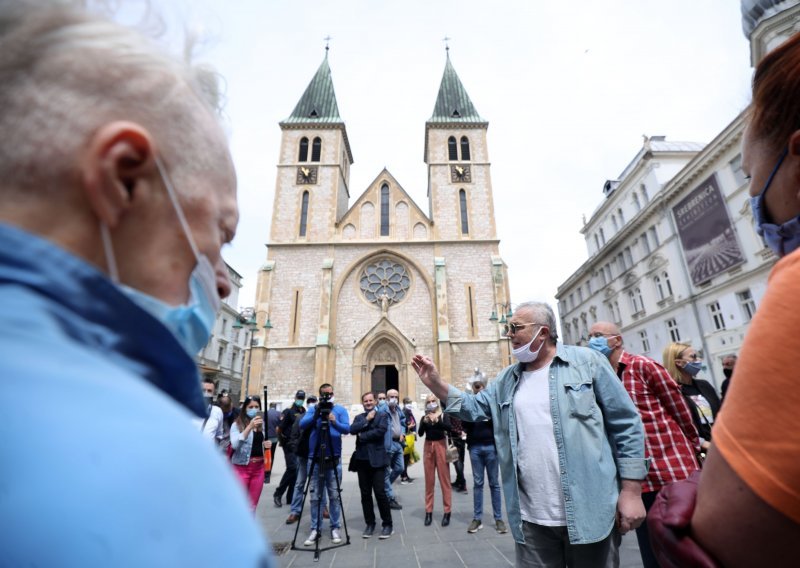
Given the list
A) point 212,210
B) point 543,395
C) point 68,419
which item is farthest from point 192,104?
point 543,395

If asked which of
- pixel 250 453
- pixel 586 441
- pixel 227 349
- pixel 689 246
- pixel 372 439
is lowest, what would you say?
pixel 250 453

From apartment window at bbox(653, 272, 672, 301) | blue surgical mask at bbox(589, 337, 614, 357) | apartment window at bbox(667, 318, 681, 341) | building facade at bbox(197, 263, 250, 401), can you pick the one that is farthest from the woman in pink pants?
building facade at bbox(197, 263, 250, 401)

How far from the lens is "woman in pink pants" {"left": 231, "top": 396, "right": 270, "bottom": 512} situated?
16.0 feet

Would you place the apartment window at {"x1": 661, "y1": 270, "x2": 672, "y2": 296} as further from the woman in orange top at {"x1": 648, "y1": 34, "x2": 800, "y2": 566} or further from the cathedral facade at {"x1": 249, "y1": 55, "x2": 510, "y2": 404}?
the woman in orange top at {"x1": 648, "y1": 34, "x2": 800, "y2": 566}

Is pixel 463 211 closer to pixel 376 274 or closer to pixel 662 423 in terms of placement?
pixel 376 274

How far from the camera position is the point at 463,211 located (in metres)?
23.2

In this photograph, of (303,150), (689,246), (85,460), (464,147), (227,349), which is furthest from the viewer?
(227,349)

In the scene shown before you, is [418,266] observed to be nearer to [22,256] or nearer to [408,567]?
[408,567]

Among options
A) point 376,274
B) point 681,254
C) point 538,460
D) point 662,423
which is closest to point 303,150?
point 376,274

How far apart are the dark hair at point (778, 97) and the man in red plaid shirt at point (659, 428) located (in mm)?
2330

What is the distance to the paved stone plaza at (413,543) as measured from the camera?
4012 millimetres

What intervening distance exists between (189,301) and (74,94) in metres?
0.38

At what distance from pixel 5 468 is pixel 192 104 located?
683 millimetres

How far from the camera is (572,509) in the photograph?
2.21m
